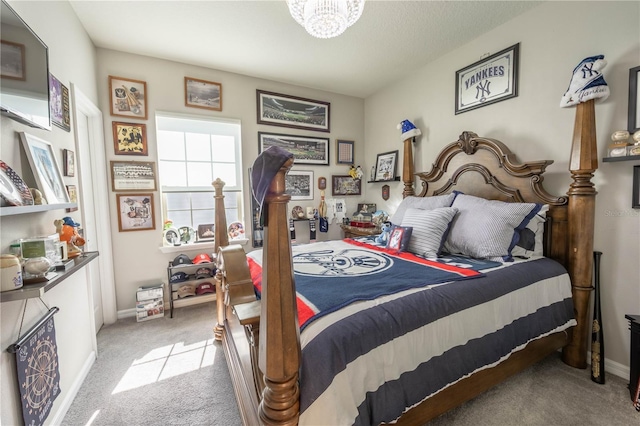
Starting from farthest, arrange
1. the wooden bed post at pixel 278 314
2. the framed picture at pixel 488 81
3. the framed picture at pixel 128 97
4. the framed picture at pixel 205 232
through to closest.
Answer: the framed picture at pixel 205 232 < the framed picture at pixel 128 97 < the framed picture at pixel 488 81 < the wooden bed post at pixel 278 314

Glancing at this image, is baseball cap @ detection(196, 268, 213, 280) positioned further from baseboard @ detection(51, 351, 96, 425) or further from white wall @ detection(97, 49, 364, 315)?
baseboard @ detection(51, 351, 96, 425)

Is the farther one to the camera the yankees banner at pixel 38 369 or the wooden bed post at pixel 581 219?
the wooden bed post at pixel 581 219

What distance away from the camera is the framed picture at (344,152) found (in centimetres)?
382

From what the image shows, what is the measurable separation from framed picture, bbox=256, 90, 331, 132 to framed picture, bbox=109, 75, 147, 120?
1.21 meters

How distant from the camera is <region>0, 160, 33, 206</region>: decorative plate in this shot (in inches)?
41.3

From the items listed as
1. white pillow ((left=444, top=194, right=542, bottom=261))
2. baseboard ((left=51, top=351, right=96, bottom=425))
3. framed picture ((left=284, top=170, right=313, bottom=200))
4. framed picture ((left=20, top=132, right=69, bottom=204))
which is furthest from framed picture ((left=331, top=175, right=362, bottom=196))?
baseboard ((left=51, top=351, right=96, bottom=425))

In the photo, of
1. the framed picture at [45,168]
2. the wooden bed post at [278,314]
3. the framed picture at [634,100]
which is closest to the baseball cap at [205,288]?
the framed picture at [45,168]

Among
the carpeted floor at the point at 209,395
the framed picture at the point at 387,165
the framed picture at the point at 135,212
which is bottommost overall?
the carpeted floor at the point at 209,395

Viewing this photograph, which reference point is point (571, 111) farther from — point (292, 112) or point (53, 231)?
point (53, 231)

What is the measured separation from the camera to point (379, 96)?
3.70 meters

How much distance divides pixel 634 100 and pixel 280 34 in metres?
2.58

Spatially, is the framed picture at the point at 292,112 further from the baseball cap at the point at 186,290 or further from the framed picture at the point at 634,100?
the framed picture at the point at 634,100

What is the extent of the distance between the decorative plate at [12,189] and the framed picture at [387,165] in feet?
10.5

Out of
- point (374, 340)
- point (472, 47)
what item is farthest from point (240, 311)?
point (472, 47)
